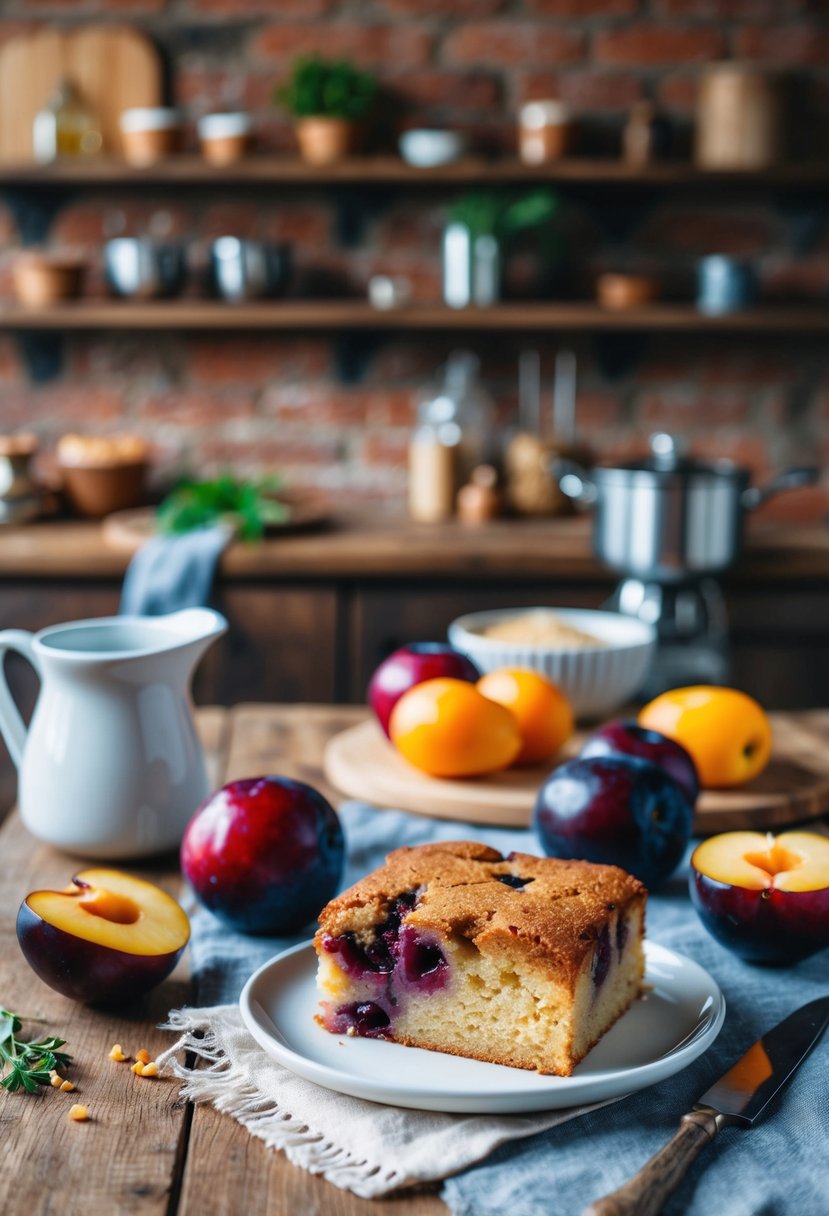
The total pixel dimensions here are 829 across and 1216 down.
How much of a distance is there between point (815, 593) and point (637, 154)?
105cm

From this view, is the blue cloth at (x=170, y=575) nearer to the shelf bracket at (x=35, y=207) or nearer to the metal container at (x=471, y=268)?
the metal container at (x=471, y=268)

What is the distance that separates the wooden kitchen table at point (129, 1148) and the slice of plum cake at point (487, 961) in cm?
11

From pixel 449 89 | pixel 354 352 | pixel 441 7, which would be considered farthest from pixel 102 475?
pixel 441 7

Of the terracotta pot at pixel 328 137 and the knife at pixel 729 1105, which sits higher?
the terracotta pot at pixel 328 137

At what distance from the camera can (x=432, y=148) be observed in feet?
9.01

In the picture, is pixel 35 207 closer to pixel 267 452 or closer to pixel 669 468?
pixel 267 452

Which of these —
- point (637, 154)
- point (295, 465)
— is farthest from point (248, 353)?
point (637, 154)

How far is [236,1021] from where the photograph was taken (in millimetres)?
755

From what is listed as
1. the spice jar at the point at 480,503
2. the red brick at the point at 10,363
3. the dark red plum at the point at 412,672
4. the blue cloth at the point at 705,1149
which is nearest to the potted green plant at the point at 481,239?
the spice jar at the point at 480,503

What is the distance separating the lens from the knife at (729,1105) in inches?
22.8

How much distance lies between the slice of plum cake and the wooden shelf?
2224 millimetres

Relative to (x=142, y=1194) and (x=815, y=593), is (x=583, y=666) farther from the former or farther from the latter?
(x=815, y=593)

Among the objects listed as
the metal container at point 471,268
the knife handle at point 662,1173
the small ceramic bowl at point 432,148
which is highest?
the small ceramic bowl at point 432,148

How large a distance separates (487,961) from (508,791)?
1.46ft
